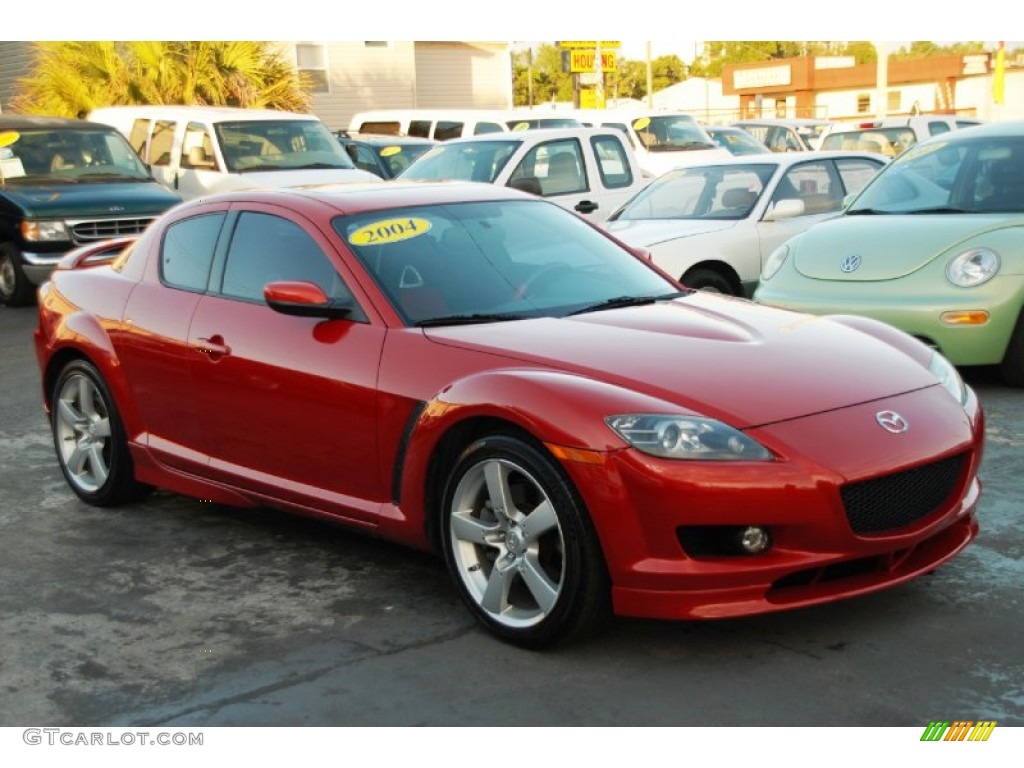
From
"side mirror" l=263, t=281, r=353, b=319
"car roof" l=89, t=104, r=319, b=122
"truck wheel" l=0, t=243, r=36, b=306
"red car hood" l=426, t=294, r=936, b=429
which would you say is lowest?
"truck wheel" l=0, t=243, r=36, b=306

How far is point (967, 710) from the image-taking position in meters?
3.97

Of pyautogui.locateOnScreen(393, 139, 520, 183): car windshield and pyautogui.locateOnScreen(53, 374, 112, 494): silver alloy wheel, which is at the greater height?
pyautogui.locateOnScreen(393, 139, 520, 183): car windshield

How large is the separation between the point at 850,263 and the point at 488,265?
3.83m

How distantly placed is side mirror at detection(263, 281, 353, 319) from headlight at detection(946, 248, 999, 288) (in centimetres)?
438

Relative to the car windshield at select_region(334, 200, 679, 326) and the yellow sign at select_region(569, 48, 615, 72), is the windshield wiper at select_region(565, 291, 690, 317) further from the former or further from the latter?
the yellow sign at select_region(569, 48, 615, 72)

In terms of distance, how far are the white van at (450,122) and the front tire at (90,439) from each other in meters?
17.3

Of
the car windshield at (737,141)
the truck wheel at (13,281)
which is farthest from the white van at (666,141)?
the truck wheel at (13,281)

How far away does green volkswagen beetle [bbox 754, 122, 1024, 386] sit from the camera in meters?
8.27

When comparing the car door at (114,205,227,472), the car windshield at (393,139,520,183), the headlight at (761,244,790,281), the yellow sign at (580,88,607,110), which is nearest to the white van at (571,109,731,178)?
the car windshield at (393,139,520,183)

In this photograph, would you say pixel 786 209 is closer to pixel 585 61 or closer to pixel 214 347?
pixel 214 347

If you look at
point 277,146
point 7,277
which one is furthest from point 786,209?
point 7,277

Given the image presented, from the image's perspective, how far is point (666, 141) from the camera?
2311 cm

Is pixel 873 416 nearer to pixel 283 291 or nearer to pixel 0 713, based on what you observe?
pixel 283 291

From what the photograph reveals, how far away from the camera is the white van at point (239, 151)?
53.4 feet
